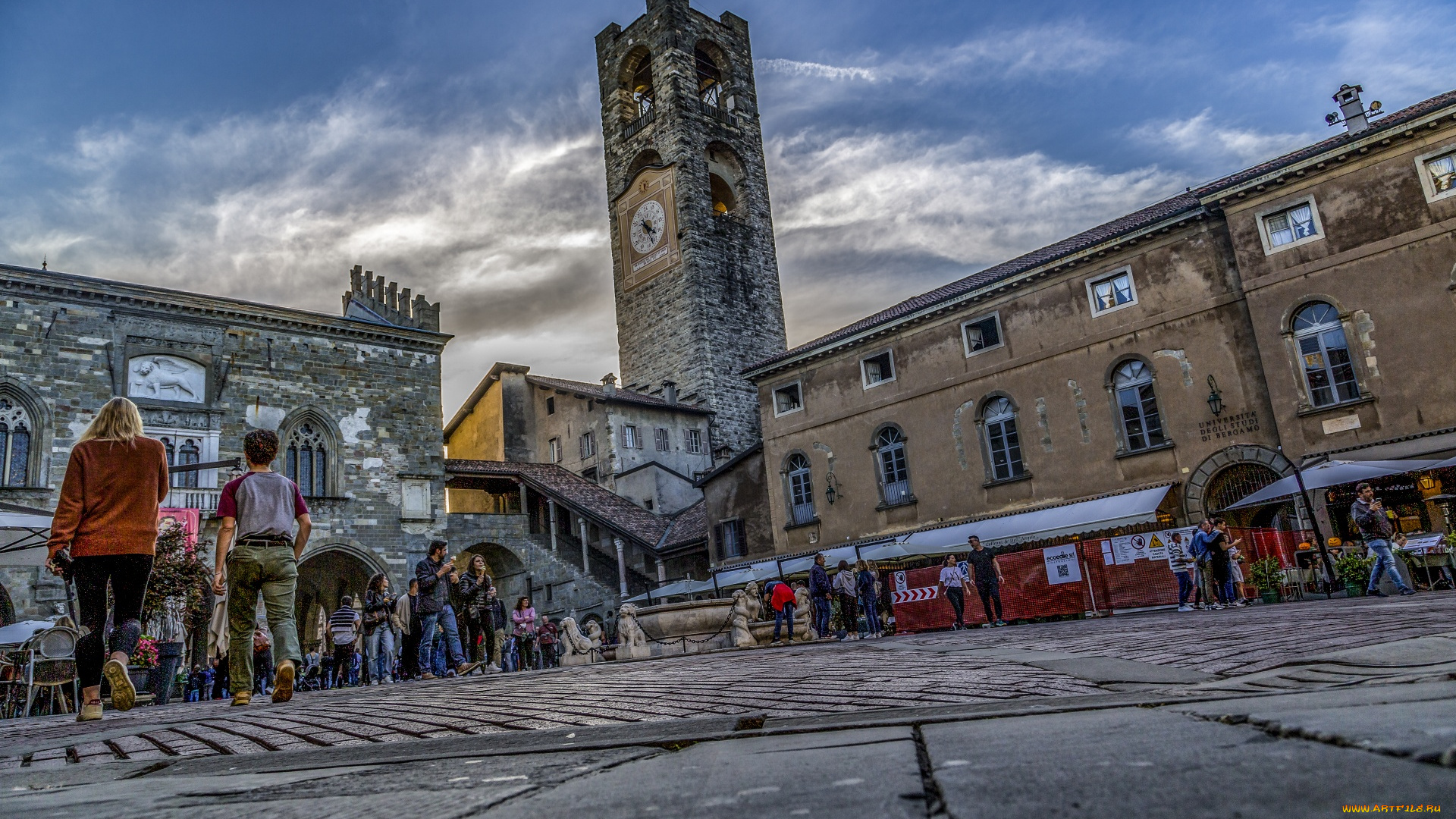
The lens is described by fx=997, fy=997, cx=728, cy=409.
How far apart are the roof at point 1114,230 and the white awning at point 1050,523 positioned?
583 cm

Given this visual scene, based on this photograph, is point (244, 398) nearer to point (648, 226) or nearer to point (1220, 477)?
point (648, 226)

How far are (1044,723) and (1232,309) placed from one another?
21.3m

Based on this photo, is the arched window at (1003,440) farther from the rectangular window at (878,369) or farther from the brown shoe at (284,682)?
the brown shoe at (284,682)

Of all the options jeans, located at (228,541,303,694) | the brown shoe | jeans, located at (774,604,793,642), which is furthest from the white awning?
jeans, located at (228,541,303,694)

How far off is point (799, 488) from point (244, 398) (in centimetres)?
1643

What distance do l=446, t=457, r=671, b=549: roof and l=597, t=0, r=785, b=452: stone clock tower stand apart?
7.64m

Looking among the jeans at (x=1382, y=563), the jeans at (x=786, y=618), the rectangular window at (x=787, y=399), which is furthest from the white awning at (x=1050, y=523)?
the jeans at (x=786, y=618)

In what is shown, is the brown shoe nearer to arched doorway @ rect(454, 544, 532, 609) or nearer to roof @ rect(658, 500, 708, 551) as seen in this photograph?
roof @ rect(658, 500, 708, 551)

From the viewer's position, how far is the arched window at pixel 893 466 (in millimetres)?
26500

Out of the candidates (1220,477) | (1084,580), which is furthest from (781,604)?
(1220,477)

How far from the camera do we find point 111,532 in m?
5.54

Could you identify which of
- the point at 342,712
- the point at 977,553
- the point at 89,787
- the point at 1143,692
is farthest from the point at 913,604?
the point at 89,787

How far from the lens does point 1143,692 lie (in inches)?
144

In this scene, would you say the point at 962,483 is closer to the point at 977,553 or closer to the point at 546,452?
the point at 977,553
